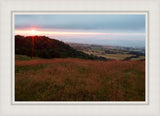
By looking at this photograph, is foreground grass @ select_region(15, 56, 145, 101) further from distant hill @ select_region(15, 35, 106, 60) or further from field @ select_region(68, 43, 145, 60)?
distant hill @ select_region(15, 35, 106, 60)

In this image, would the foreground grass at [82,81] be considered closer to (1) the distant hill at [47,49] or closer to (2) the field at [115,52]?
(2) the field at [115,52]

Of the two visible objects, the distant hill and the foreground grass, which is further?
the distant hill

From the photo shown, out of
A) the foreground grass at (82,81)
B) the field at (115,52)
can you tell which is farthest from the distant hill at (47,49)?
the foreground grass at (82,81)

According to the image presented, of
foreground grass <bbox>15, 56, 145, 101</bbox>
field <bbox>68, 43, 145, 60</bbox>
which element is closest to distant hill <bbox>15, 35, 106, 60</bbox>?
field <bbox>68, 43, 145, 60</bbox>

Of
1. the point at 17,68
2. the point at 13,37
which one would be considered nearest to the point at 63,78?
the point at 17,68

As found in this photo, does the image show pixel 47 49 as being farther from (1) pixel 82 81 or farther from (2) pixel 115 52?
(2) pixel 115 52

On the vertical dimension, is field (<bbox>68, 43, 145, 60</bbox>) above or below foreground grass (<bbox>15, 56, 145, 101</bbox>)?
above
